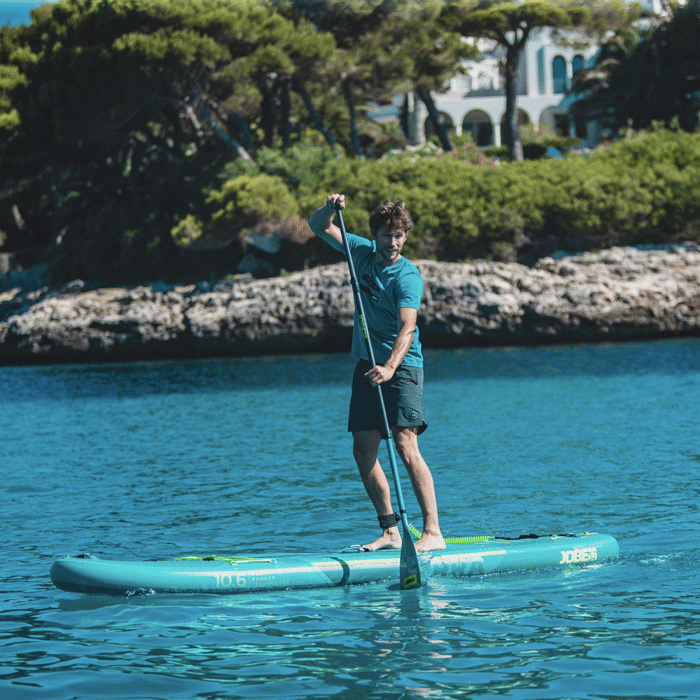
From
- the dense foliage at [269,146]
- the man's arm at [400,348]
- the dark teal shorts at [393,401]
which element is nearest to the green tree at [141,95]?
the dense foliage at [269,146]

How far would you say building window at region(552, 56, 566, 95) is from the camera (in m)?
52.7

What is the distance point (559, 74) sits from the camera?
53.1 meters

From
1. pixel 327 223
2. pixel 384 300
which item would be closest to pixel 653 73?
pixel 327 223

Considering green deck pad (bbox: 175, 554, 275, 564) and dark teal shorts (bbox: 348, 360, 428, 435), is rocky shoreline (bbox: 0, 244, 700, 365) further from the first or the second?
green deck pad (bbox: 175, 554, 275, 564)

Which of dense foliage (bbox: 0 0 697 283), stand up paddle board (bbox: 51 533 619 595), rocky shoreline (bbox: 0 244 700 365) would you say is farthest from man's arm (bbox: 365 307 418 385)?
dense foliage (bbox: 0 0 697 283)

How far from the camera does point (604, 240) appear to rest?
3069 centimetres

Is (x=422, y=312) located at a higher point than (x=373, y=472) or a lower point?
higher

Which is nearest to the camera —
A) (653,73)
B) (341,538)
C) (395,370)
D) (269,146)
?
(395,370)

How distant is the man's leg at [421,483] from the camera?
6.07m

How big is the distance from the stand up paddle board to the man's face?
6.38 ft

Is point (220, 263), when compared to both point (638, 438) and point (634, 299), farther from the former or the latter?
point (638, 438)

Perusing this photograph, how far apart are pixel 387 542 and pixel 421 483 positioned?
559mm

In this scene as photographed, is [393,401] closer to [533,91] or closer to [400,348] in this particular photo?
[400,348]

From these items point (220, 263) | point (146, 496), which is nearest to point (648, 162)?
point (220, 263)
